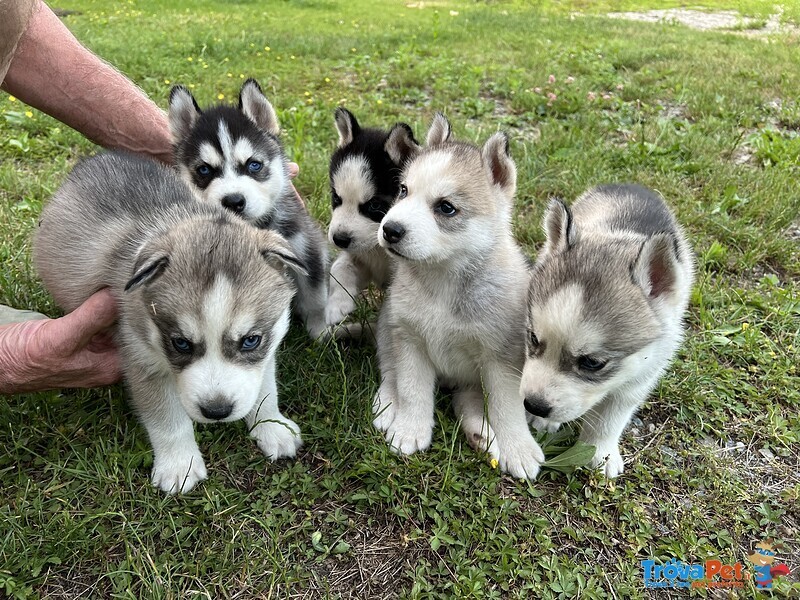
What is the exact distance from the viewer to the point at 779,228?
4941mm

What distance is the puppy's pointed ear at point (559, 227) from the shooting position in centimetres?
288

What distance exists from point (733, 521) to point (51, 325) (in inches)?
143

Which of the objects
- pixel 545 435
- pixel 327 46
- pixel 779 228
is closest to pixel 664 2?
pixel 327 46

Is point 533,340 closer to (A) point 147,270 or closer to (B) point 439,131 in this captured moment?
(B) point 439,131

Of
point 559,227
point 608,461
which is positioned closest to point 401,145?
point 559,227

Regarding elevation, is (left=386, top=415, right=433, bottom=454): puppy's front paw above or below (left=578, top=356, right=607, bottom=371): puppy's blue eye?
below

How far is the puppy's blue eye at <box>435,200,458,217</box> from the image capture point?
3.12m

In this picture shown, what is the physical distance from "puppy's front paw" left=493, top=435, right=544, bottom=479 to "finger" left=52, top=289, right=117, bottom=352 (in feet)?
7.09

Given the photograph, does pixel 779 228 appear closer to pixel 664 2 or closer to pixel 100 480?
pixel 100 480

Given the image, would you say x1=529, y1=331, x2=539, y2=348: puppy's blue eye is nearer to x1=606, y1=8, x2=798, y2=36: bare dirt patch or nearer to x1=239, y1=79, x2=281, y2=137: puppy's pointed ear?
x1=239, y1=79, x2=281, y2=137: puppy's pointed ear

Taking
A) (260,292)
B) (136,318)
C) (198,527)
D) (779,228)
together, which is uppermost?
(260,292)

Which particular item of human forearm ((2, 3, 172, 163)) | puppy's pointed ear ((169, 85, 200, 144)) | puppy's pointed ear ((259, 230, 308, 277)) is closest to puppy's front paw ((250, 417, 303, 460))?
puppy's pointed ear ((259, 230, 308, 277))

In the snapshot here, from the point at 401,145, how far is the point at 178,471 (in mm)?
2337

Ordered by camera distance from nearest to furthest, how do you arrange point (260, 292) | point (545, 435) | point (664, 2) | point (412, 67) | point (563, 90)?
1. point (260, 292)
2. point (545, 435)
3. point (563, 90)
4. point (412, 67)
5. point (664, 2)
